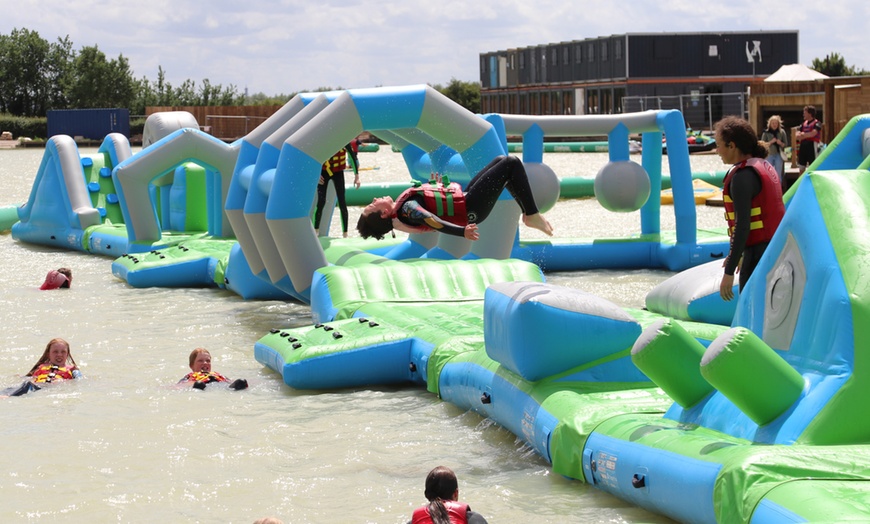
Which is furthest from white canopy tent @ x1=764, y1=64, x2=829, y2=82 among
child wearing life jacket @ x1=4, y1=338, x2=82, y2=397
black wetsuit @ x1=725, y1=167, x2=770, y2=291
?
black wetsuit @ x1=725, y1=167, x2=770, y2=291

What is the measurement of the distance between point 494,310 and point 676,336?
128 centimetres

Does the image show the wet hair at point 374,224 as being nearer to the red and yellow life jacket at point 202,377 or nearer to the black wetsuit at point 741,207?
the red and yellow life jacket at point 202,377

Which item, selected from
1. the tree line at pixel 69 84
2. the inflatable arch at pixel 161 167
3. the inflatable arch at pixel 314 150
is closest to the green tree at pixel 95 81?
the tree line at pixel 69 84

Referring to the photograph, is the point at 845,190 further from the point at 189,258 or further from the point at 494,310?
the point at 189,258

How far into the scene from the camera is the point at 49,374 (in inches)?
251

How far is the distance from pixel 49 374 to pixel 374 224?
1.94 metres

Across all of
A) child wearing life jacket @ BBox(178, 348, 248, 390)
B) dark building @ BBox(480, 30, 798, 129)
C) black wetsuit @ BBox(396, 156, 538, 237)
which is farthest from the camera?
dark building @ BBox(480, 30, 798, 129)

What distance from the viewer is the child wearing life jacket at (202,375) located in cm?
628

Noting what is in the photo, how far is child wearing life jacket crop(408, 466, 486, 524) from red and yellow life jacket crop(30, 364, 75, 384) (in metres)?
3.36

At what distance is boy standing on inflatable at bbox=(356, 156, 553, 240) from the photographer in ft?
22.1

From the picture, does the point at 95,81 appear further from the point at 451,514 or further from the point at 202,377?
the point at 451,514

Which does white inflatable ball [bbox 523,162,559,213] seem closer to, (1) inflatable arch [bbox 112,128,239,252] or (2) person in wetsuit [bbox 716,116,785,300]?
(1) inflatable arch [bbox 112,128,239,252]

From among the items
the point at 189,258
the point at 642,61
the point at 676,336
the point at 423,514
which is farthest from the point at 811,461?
the point at 642,61

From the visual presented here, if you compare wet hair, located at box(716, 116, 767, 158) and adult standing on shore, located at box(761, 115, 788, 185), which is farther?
adult standing on shore, located at box(761, 115, 788, 185)
